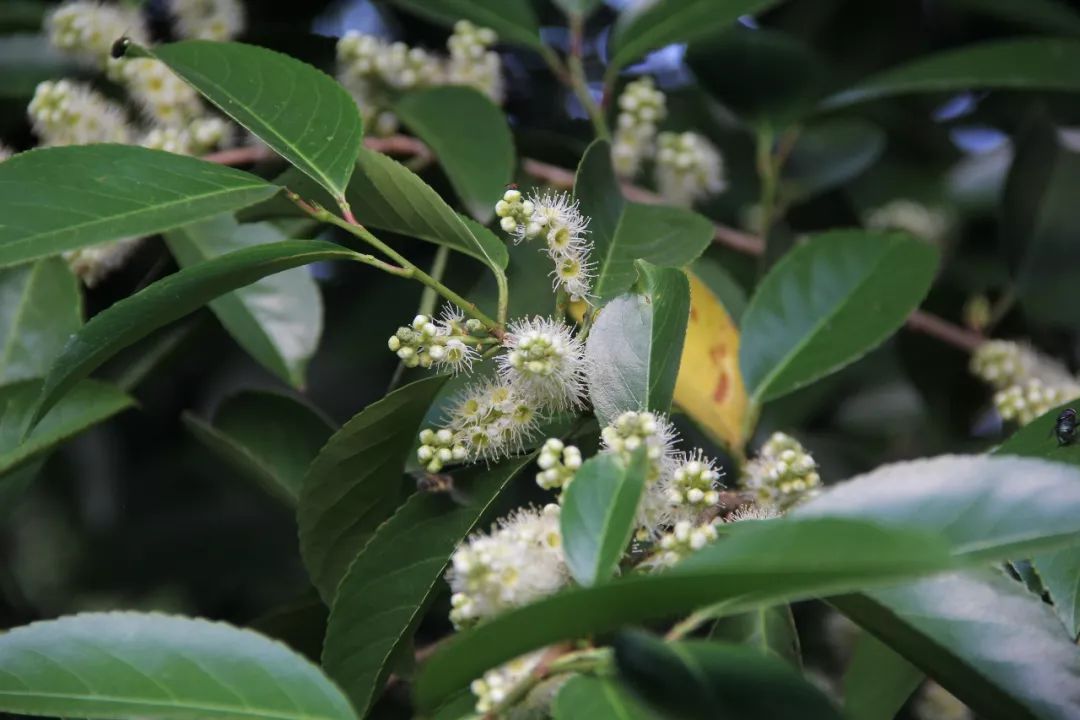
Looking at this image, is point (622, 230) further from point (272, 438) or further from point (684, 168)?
point (684, 168)

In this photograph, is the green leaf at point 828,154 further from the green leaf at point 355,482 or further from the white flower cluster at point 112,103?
the green leaf at point 355,482

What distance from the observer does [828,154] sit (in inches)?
63.1

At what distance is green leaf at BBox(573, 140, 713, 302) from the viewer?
2.95 feet

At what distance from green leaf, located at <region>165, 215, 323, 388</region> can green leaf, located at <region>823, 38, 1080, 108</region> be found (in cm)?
78

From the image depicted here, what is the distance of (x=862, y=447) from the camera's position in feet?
5.53

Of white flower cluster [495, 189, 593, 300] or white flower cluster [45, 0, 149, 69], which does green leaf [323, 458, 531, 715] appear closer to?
white flower cluster [495, 189, 593, 300]

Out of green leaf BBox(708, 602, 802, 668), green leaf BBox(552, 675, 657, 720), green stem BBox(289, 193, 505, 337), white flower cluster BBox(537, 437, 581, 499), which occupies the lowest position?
green leaf BBox(708, 602, 802, 668)

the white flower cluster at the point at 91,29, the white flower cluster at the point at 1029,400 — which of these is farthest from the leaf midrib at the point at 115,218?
the white flower cluster at the point at 1029,400

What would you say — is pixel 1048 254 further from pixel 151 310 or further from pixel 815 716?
pixel 151 310

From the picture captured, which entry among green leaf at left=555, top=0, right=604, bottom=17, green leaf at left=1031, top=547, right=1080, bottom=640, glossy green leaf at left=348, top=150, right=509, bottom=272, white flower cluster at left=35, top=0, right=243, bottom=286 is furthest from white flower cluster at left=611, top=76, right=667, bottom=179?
green leaf at left=1031, top=547, right=1080, bottom=640

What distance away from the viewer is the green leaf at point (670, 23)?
1278 mm

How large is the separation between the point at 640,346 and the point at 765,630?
0.23 metres

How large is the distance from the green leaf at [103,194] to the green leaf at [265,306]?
0.93 feet

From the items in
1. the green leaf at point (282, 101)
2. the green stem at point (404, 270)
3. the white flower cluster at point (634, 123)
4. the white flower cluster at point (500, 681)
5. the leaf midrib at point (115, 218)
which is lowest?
the white flower cluster at point (634, 123)
